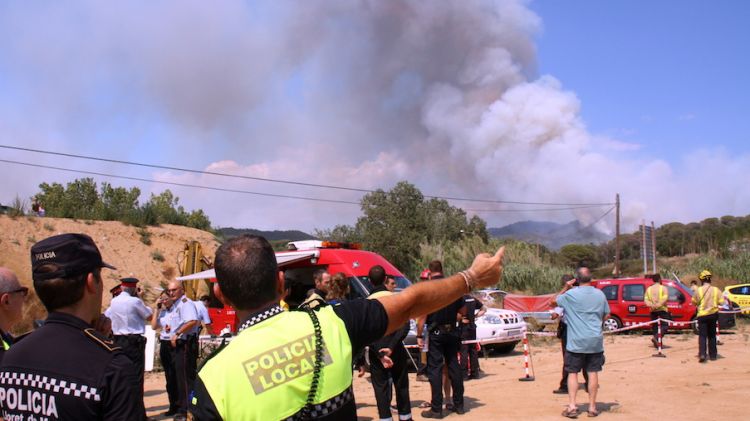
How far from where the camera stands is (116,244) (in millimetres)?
34312

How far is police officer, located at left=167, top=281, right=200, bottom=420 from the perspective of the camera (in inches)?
334

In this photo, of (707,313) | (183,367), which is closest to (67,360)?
(183,367)

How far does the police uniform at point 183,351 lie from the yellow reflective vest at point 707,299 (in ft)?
31.1

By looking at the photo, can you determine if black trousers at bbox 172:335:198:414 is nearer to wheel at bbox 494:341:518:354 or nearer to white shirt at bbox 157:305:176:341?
white shirt at bbox 157:305:176:341

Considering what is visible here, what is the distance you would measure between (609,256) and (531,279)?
53925 mm

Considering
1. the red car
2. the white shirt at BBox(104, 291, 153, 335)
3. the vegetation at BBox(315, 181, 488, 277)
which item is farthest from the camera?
the vegetation at BBox(315, 181, 488, 277)

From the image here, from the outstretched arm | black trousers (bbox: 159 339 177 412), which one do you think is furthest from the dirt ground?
the outstretched arm

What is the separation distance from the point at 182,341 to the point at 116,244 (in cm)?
2826

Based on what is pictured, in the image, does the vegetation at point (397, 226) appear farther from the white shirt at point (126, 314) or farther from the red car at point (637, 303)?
the white shirt at point (126, 314)

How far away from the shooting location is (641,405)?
8.69m

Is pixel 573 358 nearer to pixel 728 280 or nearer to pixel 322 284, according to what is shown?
pixel 322 284

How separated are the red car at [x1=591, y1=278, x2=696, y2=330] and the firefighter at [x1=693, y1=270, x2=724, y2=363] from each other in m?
4.73

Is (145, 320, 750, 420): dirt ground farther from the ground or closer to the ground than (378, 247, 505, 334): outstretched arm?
closer to the ground

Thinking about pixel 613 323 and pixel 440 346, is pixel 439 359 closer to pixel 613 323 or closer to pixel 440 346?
pixel 440 346
